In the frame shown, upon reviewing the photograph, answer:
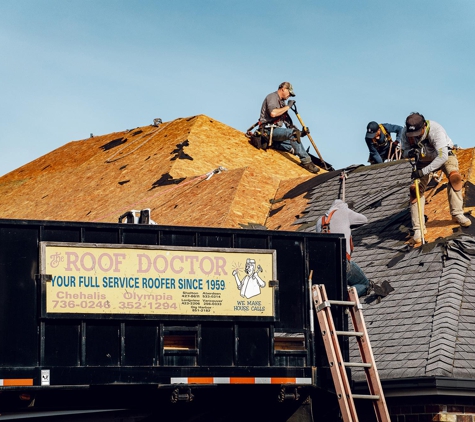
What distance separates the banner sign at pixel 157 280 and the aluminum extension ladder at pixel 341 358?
2.05 ft

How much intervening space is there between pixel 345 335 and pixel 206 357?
1789 mm

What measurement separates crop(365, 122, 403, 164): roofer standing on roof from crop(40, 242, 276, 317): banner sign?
11.2 meters

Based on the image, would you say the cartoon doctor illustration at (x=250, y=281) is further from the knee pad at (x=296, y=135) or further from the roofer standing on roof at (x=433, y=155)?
the knee pad at (x=296, y=135)

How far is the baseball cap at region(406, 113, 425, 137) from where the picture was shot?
1568 centimetres

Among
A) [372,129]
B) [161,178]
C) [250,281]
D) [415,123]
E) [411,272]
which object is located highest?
[372,129]

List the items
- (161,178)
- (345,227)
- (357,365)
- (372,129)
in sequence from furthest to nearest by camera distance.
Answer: (161,178) → (372,129) → (345,227) → (357,365)

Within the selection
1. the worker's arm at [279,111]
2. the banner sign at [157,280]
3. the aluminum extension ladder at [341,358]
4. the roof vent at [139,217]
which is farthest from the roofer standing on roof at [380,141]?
the banner sign at [157,280]

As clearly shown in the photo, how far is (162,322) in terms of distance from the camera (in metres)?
11.9

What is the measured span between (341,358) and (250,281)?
1431 mm

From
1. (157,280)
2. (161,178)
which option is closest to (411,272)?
(157,280)

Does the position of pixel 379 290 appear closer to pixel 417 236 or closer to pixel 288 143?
pixel 417 236

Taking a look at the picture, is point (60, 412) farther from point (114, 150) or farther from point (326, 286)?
point (114, 150)

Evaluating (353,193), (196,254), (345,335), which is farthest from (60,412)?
(353,193)

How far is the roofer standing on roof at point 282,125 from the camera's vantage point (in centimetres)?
2456
